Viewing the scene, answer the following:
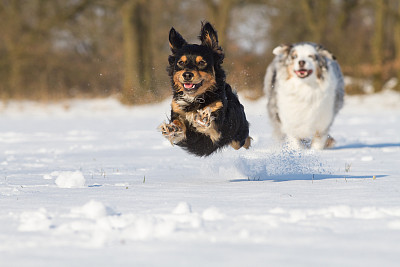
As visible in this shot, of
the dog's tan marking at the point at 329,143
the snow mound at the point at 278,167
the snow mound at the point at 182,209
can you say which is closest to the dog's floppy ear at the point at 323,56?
the dog's tan marking at the point at 329,143

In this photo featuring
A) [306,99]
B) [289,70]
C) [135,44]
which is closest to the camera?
[289,70]

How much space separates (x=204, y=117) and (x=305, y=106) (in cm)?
364

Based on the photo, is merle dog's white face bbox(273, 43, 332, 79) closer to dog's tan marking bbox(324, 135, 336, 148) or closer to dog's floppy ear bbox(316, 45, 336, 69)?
dog's floppy ear bbox(316, 45, 336, 69)

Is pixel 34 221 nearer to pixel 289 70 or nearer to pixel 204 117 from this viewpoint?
pixel 204 117

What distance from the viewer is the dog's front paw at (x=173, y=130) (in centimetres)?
508

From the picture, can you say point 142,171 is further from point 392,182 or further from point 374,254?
point 374,254

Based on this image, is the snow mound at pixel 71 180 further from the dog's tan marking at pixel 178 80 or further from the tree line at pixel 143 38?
the tree line at pixel 143 38

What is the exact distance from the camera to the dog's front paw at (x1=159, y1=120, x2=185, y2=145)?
16.7 ft

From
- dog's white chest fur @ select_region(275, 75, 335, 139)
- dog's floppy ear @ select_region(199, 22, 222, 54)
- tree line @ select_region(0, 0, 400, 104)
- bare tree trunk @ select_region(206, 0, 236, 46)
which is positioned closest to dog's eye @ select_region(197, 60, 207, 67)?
dog's floppy ear @ select_region(199, 22, 222, 54)

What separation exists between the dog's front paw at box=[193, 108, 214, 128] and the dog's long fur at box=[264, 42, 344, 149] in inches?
127

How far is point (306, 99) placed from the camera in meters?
8.26

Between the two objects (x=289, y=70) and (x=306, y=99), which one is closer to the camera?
(x=289, y=70)

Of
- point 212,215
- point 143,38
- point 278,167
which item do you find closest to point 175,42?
point 278,167

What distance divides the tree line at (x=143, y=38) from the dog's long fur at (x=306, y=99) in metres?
10.2
